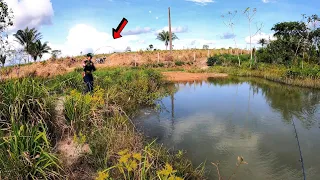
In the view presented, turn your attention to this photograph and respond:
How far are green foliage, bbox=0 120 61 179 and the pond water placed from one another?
2758 millimetres

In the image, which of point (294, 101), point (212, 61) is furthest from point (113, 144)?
point (212, 61)

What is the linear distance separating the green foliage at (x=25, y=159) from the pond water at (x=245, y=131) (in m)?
2.76

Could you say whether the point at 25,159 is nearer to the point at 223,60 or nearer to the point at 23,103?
the point at 23,103

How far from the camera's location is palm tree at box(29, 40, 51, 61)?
3209 cm

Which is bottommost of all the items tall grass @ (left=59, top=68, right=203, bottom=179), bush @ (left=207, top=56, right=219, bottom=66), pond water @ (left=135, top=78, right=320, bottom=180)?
pond water @ (left=135, top=78, right=320, bottom=180)

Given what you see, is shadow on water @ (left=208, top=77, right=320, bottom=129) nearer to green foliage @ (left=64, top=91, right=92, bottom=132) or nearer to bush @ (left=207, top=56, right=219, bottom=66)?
green foliage @ (left=64, top=91, right=92, bottom=132)

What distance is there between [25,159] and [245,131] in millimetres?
5568

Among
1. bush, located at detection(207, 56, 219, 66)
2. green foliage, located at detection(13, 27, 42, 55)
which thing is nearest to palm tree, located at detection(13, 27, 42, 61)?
green foliage, located at detection(13, 27, 42, 55)

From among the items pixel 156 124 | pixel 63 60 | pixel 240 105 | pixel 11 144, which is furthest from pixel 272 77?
pixel 63 60

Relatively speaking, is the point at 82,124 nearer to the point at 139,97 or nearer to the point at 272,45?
the point at 139,97

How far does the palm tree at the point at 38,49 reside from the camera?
105 ft

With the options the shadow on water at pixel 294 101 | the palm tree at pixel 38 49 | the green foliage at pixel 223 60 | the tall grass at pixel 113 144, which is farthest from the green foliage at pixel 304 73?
the palm tree at pixel 38 49

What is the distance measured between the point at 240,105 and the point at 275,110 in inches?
53.6

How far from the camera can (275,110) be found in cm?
1020
